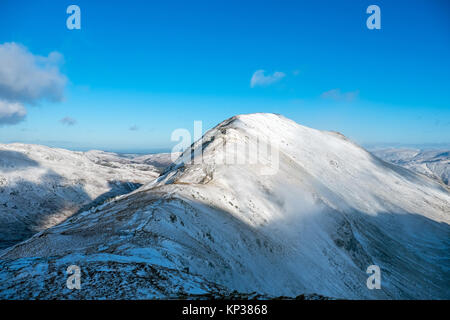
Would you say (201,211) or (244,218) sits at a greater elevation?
(201,211)

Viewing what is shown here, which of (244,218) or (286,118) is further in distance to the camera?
(286,118)

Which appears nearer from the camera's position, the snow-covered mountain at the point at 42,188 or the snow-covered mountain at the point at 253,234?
the snow-covered mountain at the point at 253,234

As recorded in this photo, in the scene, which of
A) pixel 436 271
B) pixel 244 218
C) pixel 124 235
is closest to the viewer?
pixel 124 235

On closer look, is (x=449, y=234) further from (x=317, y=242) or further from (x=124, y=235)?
(x=124, y=235)

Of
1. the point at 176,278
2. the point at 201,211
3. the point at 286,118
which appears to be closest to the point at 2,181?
the point at 201,211

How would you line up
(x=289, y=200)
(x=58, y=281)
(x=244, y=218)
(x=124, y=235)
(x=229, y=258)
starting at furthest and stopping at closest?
(x=289, y=200), (x=244, y=218), (x=229, y=258), (x=124, y=235), (x=58, y=281)
